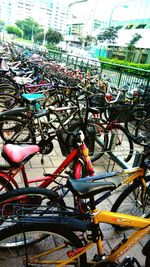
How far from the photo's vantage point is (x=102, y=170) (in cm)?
377

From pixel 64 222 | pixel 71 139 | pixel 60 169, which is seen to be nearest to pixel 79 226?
pixel 64 222

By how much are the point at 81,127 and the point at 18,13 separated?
93342mm

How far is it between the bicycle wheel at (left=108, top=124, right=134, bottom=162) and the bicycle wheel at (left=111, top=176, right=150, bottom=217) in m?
1.30

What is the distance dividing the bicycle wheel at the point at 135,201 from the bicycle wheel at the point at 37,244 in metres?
0.77

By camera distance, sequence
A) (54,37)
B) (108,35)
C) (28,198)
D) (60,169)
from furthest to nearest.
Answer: (108,35) < (54,37) < (60,169) < (28,198)

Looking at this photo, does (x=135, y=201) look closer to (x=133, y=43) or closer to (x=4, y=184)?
(x=4, y=184)

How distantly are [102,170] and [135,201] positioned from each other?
1.24 meters

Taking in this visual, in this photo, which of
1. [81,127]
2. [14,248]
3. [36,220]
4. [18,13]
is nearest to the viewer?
[36,220]

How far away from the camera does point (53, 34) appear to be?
33594 mm

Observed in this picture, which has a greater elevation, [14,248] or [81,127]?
[81,127]

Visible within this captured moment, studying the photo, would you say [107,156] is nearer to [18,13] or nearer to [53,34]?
[53,34]

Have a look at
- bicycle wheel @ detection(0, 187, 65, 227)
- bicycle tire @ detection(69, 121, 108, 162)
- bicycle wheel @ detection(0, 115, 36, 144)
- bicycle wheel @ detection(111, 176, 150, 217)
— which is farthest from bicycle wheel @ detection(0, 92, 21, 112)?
bicycle wheel @ detection(0, 187, 65, 227)

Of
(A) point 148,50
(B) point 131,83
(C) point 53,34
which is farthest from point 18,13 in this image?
(B) point 131,83

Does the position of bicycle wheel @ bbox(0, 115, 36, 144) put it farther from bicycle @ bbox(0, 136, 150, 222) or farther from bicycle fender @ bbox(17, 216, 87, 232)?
bicycle fender @ bbox(17, 216, 87, 232)
